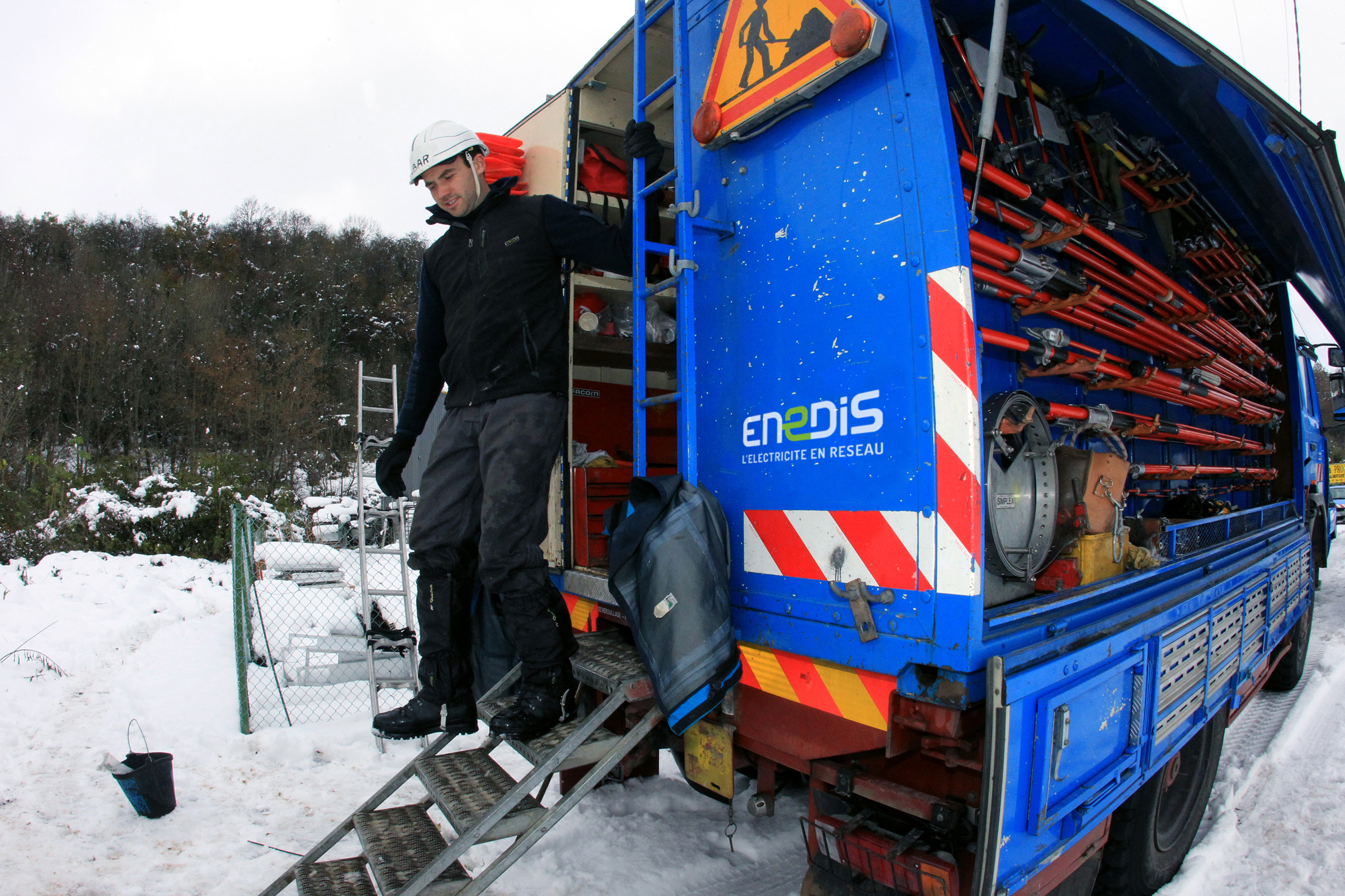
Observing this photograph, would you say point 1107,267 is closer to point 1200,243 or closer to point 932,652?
point 1200,243

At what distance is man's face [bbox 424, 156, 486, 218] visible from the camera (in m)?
2.78

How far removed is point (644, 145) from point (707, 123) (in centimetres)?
24

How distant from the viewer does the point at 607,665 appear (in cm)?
246

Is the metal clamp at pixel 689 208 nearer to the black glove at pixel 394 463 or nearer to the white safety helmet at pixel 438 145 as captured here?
the white safety helmet at pixel 438 145

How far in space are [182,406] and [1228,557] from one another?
94.5 ft

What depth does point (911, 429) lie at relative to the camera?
1889 mm

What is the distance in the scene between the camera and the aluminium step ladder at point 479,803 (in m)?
2.06

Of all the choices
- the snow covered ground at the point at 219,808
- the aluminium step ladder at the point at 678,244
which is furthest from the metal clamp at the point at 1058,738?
the snow covered ground at the point at 219,808

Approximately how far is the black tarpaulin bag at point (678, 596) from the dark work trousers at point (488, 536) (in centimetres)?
37

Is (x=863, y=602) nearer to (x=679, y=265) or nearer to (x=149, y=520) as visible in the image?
(x=679, y=265)

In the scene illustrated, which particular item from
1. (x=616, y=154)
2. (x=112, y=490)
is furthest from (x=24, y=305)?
(x=616, y=154)

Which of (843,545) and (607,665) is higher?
(843,545)

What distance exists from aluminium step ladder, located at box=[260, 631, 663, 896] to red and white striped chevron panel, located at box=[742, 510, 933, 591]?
0.58m

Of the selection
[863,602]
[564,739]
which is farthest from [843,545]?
[564,739]
